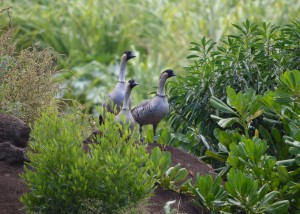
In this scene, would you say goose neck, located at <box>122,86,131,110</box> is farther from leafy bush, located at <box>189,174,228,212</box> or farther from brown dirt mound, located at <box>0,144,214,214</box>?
leafy bush, located at <box>189,174,228,212</box>

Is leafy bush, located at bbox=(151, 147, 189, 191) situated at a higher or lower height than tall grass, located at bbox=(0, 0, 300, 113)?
lower

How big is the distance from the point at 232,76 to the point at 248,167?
1.59 m

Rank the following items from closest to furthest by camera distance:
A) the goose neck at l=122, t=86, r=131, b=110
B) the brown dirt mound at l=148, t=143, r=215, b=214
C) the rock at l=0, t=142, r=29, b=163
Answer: the brown dirt mound at l=148, t=143, r=215, b=214
the rock at l=0, t=142, r=29, b=163
the goose neck at l=122, t=86, r=131, b=110

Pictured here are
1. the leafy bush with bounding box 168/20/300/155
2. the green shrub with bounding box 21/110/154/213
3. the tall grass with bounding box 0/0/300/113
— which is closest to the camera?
the green shrub with bounding box 21/110/154/213

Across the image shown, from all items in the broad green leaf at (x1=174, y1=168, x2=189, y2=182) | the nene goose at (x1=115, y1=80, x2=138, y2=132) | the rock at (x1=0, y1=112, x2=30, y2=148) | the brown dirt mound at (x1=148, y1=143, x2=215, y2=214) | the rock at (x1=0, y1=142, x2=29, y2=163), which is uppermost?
the nene goose at (x1=115, y1=80, x2=138, y2=132)

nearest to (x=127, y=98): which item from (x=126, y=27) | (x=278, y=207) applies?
(x=278, y=207)

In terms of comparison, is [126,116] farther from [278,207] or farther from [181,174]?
[278,207]

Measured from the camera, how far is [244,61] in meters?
7.28

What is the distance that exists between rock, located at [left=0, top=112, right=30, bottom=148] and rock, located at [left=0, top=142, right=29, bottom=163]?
0.12m

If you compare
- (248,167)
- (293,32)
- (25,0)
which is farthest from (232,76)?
(25,0)

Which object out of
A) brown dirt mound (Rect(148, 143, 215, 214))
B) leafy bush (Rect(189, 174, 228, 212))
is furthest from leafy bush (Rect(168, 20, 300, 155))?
leafy bush (Rect(189, 174, 228, 212))

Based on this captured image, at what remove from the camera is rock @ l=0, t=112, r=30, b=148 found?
617 cm

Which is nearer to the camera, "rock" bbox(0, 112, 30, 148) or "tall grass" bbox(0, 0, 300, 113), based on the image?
"rock" bbox(0, 112, 30, 148)

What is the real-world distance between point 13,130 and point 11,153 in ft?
0.71
